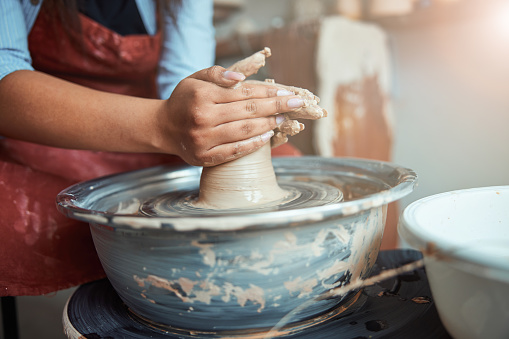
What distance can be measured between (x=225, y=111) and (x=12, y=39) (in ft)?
2.07

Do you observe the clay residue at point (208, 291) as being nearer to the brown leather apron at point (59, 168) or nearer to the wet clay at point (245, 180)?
the wet clay at point (245, 180)

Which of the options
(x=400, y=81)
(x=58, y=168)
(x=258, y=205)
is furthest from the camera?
(x=400, y=81)

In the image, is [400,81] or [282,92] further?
[400,81]

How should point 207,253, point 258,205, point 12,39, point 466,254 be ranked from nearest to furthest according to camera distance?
1. point 466,254
2. point 207,253
3. point 258,205
4. point 12,39

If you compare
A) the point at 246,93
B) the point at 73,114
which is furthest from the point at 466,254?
the point at 73,114

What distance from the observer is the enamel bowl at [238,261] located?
55cm

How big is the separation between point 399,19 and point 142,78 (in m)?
1.44

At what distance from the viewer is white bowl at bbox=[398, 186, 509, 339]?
1.48 ft

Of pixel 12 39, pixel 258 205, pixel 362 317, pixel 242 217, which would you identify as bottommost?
pixel 362 317

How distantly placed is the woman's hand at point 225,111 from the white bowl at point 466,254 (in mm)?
290

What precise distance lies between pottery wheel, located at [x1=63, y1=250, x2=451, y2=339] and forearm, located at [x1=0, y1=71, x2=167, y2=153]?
0.31 metres

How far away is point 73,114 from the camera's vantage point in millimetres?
882

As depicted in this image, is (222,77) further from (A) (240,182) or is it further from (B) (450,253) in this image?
(B) (450,253)

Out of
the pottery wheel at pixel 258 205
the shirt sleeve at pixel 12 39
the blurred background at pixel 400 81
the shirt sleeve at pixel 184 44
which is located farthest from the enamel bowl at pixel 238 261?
the blurred background at pixel 400 81
